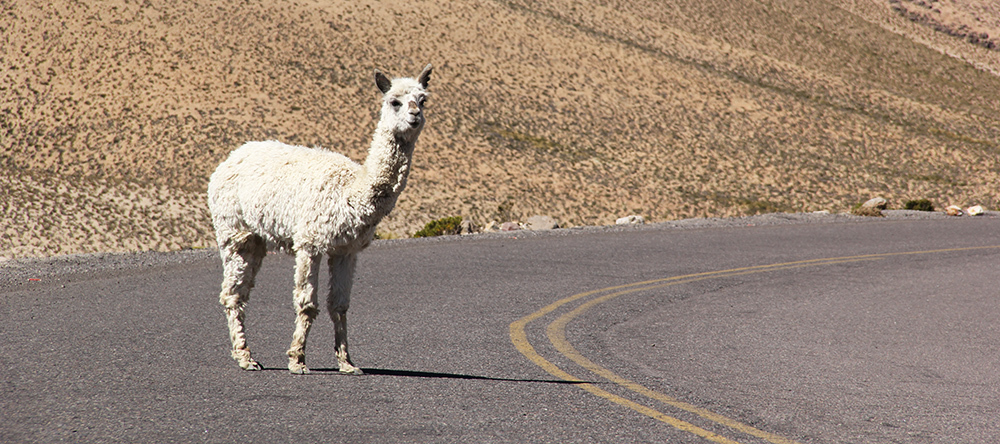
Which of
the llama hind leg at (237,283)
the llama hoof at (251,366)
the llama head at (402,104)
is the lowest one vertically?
the llama hoof at (251,366)

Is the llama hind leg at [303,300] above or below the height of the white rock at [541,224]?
above

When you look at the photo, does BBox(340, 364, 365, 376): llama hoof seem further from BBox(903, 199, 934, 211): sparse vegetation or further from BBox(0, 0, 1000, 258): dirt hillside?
BBox(903, 199, 934, 211): sparse vegetation

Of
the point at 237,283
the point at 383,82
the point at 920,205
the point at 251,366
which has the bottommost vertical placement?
the point at 251,366

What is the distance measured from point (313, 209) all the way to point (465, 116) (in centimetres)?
3049

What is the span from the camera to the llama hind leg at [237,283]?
683 cm

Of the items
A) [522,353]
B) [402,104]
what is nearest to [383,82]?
[402,104]

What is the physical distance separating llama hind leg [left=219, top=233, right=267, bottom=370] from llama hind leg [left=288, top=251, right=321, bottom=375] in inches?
17.4

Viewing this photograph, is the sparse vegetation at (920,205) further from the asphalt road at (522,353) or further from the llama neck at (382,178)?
the llama neck at (382,178)

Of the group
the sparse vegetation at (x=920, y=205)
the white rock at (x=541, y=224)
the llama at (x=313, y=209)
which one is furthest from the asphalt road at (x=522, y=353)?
the sparse vegetation at (x=920, y=205)

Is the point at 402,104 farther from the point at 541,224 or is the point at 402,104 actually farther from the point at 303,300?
the point at 541,224

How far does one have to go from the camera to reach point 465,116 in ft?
120

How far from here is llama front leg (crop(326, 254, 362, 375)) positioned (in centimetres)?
642

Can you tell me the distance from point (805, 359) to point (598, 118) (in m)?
32.7

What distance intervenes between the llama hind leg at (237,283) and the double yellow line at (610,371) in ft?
8.50
